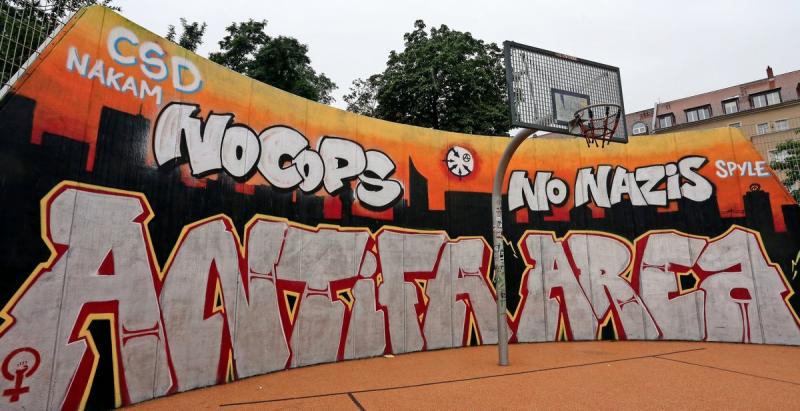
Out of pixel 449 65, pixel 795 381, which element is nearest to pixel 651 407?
pixel 795 381

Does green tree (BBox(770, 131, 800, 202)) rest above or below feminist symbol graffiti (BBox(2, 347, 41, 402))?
above

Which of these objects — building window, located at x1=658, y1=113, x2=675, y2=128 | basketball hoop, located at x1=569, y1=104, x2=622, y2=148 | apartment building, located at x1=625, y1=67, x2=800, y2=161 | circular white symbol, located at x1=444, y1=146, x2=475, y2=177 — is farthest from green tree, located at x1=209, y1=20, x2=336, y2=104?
building window, located at x1=658, y1=113, x2=675, y2=128

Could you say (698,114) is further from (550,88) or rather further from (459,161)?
(550,88)

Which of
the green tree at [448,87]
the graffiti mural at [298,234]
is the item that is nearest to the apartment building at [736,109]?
the green tree at [448,87]

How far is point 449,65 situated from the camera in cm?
2520

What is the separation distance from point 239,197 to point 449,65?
2110cm

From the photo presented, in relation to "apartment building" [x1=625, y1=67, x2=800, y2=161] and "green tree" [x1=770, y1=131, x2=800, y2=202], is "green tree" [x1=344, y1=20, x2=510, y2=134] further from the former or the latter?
"apartment building" [x1=625, y1=67, x2=800, y2=161]

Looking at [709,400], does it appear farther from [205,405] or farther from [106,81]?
[106,81]

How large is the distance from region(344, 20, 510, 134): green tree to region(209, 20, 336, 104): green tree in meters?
5.34

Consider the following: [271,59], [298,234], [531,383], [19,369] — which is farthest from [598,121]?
[271,59]

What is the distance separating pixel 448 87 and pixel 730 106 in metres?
32.7

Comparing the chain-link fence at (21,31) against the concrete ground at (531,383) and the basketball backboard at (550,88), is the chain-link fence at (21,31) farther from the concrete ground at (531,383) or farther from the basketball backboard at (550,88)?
the basketball backboard at (550,88)

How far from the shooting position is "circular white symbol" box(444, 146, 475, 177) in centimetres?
977

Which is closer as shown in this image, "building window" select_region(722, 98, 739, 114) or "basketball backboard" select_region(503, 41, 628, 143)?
"basketball backboard" select_region(503, 41, 628, 143)
